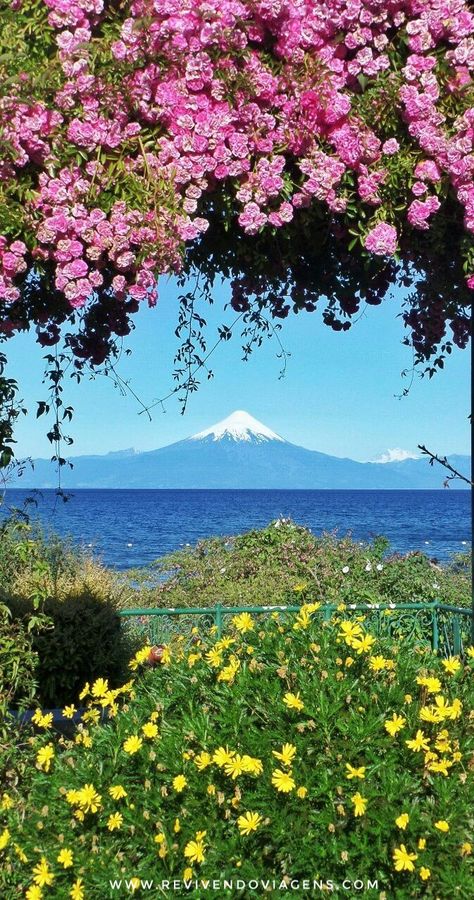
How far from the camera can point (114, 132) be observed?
8.46 feet

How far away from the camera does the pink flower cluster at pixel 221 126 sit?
254 centimetres

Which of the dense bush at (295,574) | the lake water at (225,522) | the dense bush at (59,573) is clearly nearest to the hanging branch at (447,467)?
the dense bush at (59,573)

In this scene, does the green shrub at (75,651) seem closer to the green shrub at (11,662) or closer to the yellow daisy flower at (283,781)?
the green shrub at (11,662)

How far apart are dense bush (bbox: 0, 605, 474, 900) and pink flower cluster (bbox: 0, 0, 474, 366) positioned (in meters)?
1.30

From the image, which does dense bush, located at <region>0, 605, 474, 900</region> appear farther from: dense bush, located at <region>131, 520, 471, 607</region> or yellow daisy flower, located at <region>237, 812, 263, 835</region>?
dense bush, located at <region>131, 520, 471, 607</region>

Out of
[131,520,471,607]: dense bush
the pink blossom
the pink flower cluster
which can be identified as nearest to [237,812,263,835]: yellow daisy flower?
the pink flower cluster

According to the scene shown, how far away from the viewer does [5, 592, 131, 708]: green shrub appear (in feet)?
21.0

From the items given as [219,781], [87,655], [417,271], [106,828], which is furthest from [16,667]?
[87,655]

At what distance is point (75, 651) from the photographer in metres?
6.50

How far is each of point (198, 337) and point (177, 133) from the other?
179cm

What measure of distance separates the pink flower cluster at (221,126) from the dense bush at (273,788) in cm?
130

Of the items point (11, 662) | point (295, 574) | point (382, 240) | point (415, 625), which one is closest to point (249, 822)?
point (11, 662)

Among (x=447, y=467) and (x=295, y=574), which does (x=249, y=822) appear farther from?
(x=295, y=574)

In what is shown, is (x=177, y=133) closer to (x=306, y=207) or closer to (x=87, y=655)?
(x=306, y=207)
